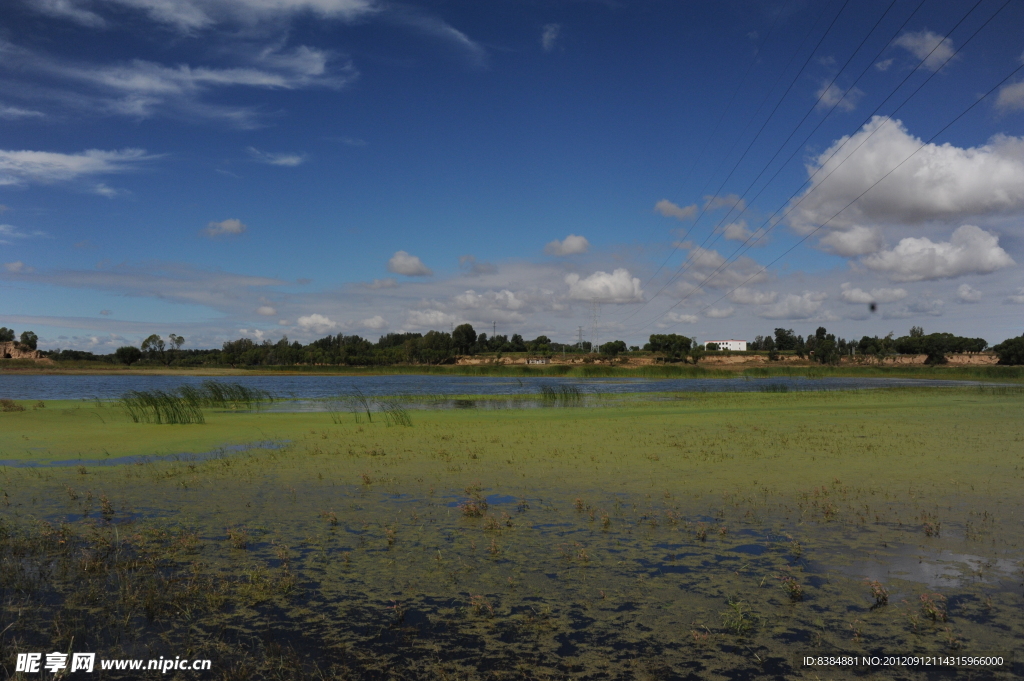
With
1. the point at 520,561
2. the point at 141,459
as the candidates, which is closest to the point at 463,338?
the point at 141,459

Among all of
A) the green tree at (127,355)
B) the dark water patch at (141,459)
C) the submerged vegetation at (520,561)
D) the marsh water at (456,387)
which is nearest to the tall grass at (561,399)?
the marsh water at (456,387)

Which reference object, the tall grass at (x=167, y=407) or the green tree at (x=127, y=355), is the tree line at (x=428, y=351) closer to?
the green tree at (x=127, y=355)

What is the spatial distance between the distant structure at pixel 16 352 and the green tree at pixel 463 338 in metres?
90.9

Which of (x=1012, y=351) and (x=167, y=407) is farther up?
(x=1012, y=351)

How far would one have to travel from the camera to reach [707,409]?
3250cm

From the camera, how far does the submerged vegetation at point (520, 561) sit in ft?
19.3

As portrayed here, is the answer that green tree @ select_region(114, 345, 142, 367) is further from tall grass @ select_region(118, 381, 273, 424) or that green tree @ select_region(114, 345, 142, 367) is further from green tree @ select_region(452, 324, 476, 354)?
tall grass @ select_region(118, 381, 273, 424)

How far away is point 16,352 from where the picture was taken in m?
140

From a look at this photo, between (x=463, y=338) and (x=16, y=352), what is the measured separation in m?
101

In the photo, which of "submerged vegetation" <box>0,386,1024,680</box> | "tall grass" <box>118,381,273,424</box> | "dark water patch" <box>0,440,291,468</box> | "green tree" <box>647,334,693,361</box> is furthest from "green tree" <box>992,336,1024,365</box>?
"dark water patch" <box>0,440,291,468</box>

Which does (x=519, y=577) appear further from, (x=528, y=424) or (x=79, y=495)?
(x=528, y=424)

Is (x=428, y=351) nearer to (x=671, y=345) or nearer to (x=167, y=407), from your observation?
(x=671, y=345)

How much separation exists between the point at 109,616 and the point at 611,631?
4.94 meters

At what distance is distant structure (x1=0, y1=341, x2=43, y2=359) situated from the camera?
5408 inches
